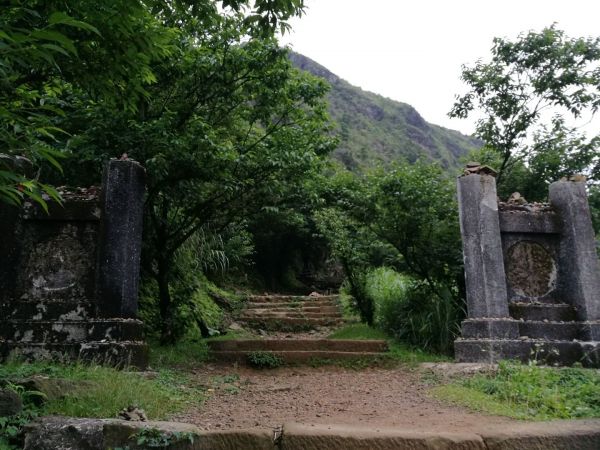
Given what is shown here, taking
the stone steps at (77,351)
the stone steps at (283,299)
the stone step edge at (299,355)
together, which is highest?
the stone steps at (283,299)

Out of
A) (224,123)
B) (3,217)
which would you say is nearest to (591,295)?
(224,123)

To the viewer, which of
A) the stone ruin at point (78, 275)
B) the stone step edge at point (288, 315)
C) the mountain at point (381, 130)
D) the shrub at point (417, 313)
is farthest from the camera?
the mountain at point (381, 130)

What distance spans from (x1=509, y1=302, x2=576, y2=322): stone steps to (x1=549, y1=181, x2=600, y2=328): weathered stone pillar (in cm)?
12

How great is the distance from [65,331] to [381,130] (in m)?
39.4

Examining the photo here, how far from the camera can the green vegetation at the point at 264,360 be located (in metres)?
6.82

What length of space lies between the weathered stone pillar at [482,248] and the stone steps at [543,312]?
30 centimetres

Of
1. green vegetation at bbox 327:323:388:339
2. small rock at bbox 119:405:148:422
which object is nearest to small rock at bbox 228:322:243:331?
green vegetation at bbox 327:323:388:339

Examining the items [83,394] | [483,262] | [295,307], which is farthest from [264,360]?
[295,307]

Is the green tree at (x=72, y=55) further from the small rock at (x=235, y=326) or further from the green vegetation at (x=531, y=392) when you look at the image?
the small rock at (x=235, y=326)

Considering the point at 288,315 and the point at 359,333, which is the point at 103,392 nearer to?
the point at 359,333

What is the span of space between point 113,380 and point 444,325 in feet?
16.4

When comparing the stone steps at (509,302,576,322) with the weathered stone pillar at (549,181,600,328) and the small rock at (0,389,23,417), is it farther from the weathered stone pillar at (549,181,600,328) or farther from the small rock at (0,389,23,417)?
the small rock at (0,389,23,417)

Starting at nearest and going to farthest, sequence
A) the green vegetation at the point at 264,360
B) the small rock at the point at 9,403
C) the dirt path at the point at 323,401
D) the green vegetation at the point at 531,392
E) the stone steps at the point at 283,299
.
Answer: the small rock at the point at 9,403, the dirt path at the point at 323,401, the green vegetation at the point at 531,392, the green vegetation at the point at 264,360, the stone steps at the point at 283,299

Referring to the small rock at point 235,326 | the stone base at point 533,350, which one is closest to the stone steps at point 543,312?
the stone base at point 533,350
